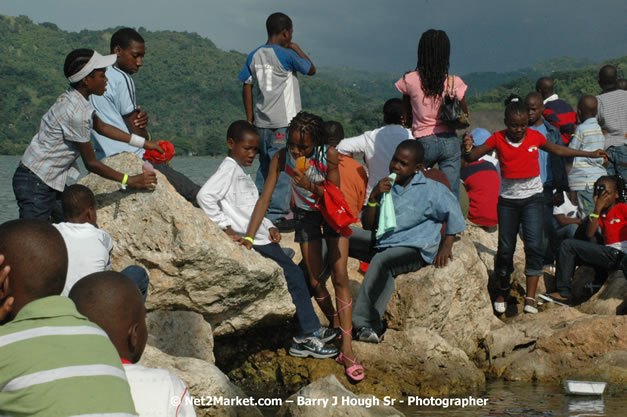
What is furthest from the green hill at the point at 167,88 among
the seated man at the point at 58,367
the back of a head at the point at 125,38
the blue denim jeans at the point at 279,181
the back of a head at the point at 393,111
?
the seated man at the point at 58,367

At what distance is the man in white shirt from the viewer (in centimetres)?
784

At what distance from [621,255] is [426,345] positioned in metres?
2.86

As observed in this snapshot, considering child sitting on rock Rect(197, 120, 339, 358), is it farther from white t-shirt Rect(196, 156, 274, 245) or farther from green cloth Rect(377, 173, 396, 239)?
green cloth Rect(377, 173, 396, 239)

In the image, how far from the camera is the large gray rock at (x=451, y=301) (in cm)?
650

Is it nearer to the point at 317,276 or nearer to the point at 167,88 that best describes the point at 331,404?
the point at 317,276

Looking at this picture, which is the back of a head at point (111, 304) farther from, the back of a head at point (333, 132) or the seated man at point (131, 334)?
the back of a head at point (333, 132)

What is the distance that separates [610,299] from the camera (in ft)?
25.0

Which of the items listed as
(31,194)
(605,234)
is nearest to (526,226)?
(605,234)

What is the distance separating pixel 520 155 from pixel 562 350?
6.53 feet

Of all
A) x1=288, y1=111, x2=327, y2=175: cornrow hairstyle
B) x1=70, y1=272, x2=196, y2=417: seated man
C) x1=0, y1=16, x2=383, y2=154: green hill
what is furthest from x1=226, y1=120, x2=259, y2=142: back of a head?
x1=0, y1=16, x2=383, y2=154: green hill

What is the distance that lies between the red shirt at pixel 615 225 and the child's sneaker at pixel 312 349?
3.56m

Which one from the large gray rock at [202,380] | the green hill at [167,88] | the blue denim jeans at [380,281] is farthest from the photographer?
the green hill at [167,88]

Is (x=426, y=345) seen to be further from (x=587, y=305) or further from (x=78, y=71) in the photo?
(x=78, y=71)

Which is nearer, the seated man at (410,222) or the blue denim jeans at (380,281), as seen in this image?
the blue denim jeans at (380,281)
